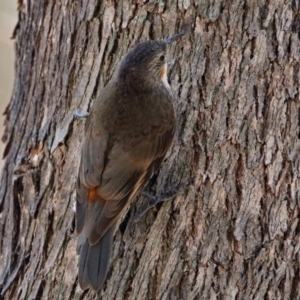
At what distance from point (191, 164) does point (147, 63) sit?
80cm

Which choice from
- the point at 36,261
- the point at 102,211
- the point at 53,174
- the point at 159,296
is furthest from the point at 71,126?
the point at 159,296

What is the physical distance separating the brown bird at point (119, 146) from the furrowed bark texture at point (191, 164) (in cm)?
9

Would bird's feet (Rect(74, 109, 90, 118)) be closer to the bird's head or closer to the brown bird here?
the brown bird

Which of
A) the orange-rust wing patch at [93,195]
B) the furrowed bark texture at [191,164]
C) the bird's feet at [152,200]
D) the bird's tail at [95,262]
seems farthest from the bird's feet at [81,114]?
the bird's tail at [95,262]

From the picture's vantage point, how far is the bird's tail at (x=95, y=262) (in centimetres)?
331

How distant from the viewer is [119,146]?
372cm

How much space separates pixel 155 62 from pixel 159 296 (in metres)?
1.46

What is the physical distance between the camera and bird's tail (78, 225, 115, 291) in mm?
3309

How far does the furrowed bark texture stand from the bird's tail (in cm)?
8

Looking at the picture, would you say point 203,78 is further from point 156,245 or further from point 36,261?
point 36,261

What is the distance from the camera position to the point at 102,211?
3549mm

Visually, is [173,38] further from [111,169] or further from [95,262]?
[95,262]

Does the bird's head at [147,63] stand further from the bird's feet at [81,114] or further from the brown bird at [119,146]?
the bird's feet at [81,114]

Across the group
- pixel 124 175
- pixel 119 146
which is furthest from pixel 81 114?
pixel 124 175
